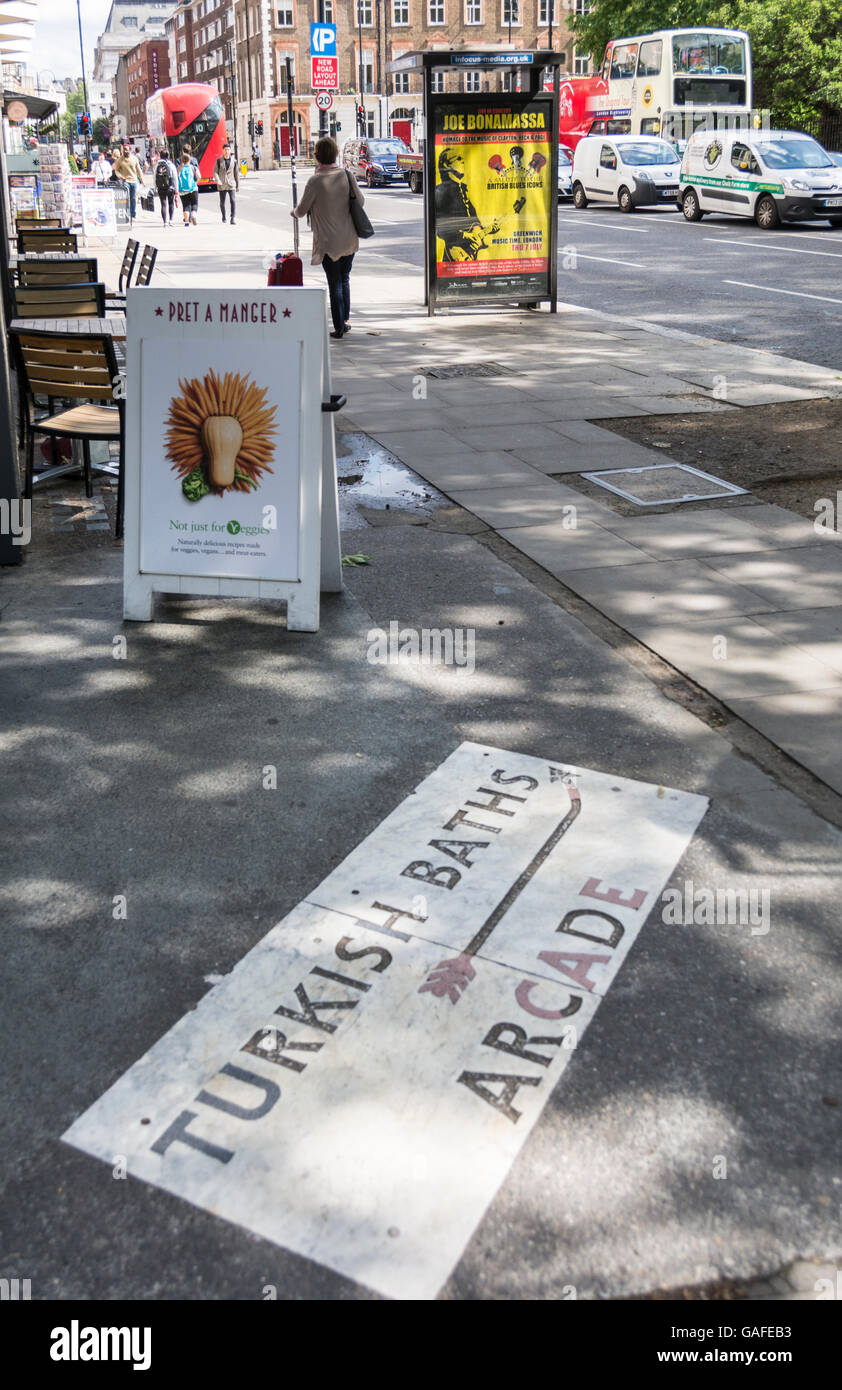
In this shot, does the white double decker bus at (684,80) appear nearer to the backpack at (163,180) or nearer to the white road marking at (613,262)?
the backpack at (163,180)

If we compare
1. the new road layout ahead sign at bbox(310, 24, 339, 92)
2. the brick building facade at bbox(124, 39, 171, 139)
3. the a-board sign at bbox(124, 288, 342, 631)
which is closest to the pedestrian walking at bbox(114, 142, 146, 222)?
the new road layout ahead sign at bbox(310, 24, 339, 92)

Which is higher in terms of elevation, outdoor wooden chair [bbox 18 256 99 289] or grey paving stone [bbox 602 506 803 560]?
outdoor wooden chair [bbox 18 256 99 289]

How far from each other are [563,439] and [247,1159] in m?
7.15

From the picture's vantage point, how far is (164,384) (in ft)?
17.8

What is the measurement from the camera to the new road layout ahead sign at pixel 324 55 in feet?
63.7

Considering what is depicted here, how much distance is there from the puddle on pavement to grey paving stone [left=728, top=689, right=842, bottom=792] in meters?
3.08

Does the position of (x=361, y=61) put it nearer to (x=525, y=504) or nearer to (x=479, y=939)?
(x=525, y=504)

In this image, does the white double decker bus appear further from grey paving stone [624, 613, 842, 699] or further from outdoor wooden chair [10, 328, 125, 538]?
grey paving stone [624, 613, 842, 699]

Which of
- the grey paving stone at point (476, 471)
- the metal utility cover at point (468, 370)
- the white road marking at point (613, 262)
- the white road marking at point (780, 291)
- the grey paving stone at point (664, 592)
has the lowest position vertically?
the grey paving stone at point (664, 592)

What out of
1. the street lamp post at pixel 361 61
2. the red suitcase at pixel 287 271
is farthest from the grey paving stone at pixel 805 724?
the street lamp post at pixel 361 61

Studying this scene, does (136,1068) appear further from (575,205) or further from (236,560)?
(575,205)

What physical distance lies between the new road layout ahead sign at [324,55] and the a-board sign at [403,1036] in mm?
18534

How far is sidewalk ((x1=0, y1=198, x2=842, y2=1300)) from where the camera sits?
2416mm

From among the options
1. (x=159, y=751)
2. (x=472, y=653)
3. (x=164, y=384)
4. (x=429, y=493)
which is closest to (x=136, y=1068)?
(x=159, y=751)
